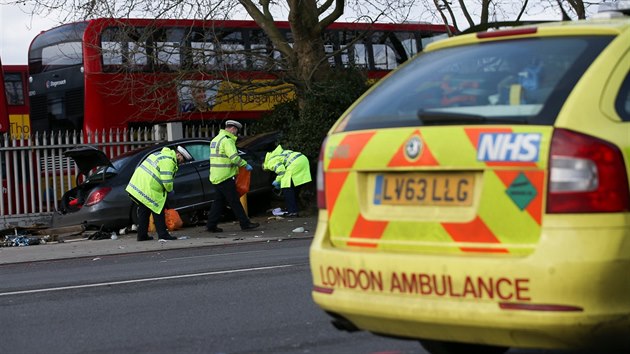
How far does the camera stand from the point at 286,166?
17.8 m

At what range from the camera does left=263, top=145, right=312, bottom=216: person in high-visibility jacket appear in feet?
58.3

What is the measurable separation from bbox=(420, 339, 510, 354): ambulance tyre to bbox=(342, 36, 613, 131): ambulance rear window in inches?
45.3

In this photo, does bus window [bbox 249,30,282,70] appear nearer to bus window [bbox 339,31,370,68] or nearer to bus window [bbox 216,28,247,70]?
bus window [bbox 216,28,247,70]

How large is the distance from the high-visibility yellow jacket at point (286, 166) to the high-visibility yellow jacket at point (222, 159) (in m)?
2.02

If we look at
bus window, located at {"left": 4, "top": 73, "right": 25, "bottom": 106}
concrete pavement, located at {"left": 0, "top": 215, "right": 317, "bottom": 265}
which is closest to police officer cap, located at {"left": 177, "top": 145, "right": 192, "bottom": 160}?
concrete pavement, located at {"left": 0, "top": 215, "right": 317, "bottom": 265}

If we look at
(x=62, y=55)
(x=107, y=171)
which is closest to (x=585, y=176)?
(x=107, y=171)

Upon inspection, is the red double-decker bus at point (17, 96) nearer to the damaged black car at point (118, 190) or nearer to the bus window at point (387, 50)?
the bus window at point (387, 50)

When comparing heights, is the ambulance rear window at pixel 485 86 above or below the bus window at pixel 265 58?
above

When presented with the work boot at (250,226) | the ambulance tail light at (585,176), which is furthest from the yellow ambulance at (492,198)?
the work boot at (250,226)

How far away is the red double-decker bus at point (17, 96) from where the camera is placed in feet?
89.9

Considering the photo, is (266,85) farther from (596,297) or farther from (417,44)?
(596,297)

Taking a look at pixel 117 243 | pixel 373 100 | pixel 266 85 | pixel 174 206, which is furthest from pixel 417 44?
pixel 373 100

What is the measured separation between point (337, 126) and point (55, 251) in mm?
10564

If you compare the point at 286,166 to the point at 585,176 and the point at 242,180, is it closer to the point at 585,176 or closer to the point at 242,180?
the point at 242,180
